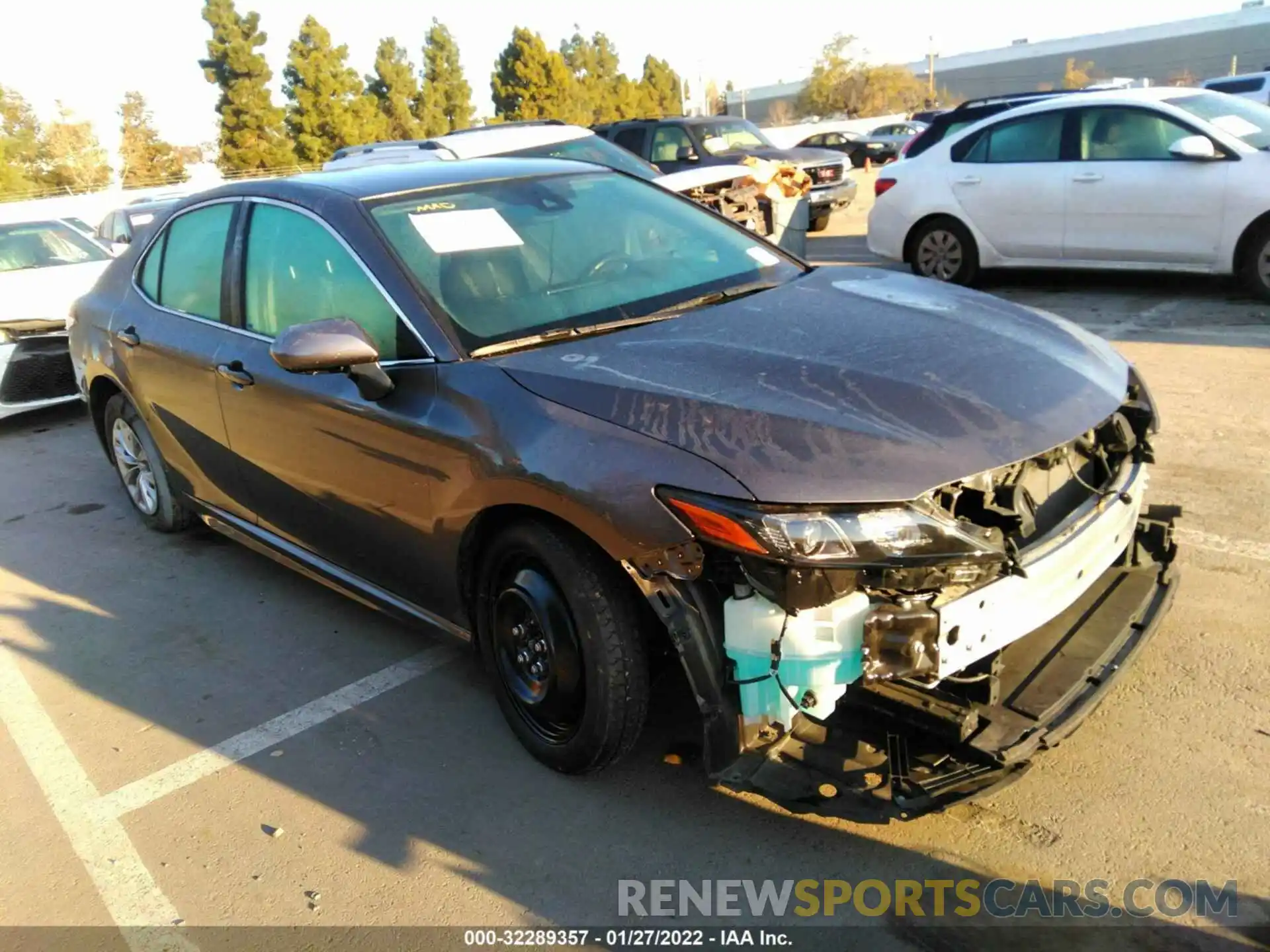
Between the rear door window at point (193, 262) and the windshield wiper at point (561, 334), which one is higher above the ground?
the rear door window at point (193, 262)

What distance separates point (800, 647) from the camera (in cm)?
234

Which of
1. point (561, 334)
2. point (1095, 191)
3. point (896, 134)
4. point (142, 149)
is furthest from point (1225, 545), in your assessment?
point (142, 149)

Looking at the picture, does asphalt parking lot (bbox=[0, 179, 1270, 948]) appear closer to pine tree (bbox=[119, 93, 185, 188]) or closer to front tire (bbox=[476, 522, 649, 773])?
front tire (bbox=[476, 522, 649, 773])

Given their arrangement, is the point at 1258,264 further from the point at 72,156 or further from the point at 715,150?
the point at 72,156

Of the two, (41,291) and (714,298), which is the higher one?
(714,298)

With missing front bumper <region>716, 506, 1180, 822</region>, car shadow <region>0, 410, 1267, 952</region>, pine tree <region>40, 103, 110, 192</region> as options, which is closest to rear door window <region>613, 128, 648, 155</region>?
car shadow <region>0, 410, 1267, 952</region>

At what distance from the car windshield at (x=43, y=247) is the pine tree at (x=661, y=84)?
1979 inches

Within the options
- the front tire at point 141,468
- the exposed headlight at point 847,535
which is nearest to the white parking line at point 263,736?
the exposed headlight at point 847,535

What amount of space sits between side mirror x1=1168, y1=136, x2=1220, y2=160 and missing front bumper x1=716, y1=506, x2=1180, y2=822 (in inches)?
253

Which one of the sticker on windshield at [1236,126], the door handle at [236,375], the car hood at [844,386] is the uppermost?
the sticker on windshield at [1236,126]

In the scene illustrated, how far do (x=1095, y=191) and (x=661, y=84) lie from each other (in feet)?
176

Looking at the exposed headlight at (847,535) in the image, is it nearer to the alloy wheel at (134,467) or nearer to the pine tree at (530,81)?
the alloy wheel at (134,467)

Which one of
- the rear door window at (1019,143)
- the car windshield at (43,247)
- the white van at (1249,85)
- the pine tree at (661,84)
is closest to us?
the rear door window at (1019,143)

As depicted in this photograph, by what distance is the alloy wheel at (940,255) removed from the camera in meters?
9.35
